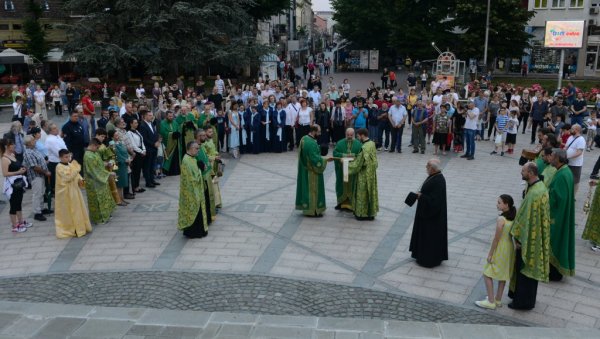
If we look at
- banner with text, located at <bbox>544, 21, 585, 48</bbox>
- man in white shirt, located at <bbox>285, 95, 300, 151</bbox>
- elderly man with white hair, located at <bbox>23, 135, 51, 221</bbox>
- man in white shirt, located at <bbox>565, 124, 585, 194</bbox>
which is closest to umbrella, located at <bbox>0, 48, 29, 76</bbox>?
man in white shirt, located at <bbox>285, 95, 300, 151</bbox>

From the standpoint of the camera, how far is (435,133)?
17234 millimetres

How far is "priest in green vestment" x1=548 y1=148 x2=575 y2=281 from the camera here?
836 cm

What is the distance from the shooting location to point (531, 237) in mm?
7414

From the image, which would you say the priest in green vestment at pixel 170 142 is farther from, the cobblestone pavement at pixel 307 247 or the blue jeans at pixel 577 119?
the blue jeans at pixel 577 119

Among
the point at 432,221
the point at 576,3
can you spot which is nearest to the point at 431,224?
the point at 432,221

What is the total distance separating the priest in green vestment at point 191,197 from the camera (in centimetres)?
1000

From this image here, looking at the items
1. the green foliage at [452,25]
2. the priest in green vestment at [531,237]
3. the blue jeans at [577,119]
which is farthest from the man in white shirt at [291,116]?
the green foliage at [452,25]

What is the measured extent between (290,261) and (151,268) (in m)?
2.23

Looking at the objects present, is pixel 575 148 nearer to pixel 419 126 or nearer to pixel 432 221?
pixel 432 221

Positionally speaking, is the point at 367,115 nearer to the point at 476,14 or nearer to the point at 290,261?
the point at 290,261

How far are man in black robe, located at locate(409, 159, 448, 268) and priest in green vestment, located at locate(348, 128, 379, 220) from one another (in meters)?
2.03

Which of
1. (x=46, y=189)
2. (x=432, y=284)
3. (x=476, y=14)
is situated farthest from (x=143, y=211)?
(x=476, y=14)

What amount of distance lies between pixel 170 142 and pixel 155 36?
18983 mm

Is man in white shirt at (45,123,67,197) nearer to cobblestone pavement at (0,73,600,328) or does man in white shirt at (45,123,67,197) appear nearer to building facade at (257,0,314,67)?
cobblestone pavement at (0,73,600,328)
